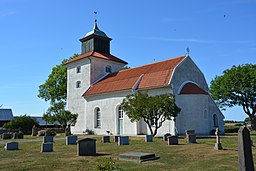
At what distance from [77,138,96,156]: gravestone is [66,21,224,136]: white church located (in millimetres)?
12704

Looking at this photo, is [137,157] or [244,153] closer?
[244,153]

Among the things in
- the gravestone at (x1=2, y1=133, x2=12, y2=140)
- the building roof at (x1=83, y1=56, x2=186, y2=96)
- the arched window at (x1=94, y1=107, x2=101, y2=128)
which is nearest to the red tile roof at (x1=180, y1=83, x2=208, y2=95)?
the building roof at (x1=83, y1=56, x2=186, y2=96)

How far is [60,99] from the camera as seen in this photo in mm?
44719

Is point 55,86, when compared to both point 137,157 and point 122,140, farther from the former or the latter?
point 137,157

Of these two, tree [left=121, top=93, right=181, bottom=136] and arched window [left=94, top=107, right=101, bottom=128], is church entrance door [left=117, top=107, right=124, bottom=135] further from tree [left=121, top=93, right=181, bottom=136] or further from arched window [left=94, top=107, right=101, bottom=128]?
tree [left=121, top=93, right=181, bottom=136]

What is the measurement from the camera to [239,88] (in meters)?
34.8

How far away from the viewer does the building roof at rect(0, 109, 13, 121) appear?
5182 cm

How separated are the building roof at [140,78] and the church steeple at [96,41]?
5956 mm

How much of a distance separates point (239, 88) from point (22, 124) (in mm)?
31071

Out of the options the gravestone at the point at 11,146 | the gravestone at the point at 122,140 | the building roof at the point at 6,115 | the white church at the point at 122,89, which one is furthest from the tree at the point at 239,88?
the building roof at the point at 6,115

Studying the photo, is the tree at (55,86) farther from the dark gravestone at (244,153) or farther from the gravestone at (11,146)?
the dark gravestone at (244,153)

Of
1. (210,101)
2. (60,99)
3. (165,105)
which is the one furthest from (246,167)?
(60,99)

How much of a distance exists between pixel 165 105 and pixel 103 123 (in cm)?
1166

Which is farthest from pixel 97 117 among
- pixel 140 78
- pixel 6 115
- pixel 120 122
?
pixel 6 115
